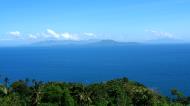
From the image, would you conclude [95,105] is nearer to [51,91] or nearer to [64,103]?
[64,103]

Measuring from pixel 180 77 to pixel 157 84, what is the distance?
89.6 ft

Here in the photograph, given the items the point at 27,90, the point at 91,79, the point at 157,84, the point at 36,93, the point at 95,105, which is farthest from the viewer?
the point at 91,79

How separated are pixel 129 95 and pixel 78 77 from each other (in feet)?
363

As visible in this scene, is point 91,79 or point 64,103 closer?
point 64,103

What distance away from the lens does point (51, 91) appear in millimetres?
76500

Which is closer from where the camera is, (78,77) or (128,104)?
(128,104)

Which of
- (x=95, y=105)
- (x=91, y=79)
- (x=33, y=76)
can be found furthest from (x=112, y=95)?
(x=33, y=76)

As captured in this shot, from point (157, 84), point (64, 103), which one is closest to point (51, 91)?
point (64, 103)

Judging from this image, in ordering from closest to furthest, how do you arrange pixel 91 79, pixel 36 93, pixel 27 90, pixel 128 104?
pixel 36 93, pixel 128 104, pixel 27 90, pixel 91 79

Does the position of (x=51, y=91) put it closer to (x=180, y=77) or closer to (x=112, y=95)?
(x=112, y=95)

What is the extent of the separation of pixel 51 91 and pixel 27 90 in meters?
19.2

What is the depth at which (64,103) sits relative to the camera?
71.8m

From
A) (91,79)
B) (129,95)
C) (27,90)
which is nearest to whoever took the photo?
(129,95)

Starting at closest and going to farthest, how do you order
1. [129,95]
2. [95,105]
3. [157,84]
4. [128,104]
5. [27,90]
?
[95,105] < [128,104] < [129,95] < [27,90] < [157,84]
